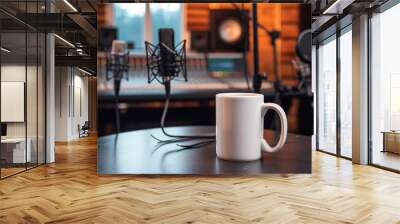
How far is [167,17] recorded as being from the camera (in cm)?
337

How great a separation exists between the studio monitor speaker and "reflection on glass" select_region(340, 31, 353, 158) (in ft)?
9.19

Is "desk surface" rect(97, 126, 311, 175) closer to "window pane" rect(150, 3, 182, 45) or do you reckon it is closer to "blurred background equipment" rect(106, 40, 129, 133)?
"blurred background equipment" rect(106, 40, 129, 133)

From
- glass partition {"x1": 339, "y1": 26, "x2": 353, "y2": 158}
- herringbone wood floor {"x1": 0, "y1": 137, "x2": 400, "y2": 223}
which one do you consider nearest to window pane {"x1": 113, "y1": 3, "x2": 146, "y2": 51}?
herringbone wood floor {"x1": 0, "y1": 137, "x2": 400, "y2": 223}

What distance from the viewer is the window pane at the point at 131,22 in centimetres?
332

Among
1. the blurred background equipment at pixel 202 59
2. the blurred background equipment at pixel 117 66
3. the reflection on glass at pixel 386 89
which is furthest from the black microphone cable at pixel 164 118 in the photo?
the reflection on glass at pixel 386 89

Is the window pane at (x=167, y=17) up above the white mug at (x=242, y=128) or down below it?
above

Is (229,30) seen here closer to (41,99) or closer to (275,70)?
(275,70)

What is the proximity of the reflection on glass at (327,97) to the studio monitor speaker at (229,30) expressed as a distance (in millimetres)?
3357

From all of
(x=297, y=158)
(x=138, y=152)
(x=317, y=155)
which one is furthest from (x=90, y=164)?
(x=317, y=155)

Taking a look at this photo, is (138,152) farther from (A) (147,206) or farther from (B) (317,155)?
(B) (317,155)

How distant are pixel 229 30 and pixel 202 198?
156 cm

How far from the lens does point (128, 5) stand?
3.34m

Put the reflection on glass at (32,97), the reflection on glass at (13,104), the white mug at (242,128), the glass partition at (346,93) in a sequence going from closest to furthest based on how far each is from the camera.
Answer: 1. the white mug at (242,128)
2. the reflection on glass at (13,104)
3. the reflection on glass at (32,97)
4. the glass partition at (346,93)

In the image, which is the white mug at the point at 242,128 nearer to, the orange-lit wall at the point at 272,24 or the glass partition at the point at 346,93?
the orange-lit wall at the point at 272,24
